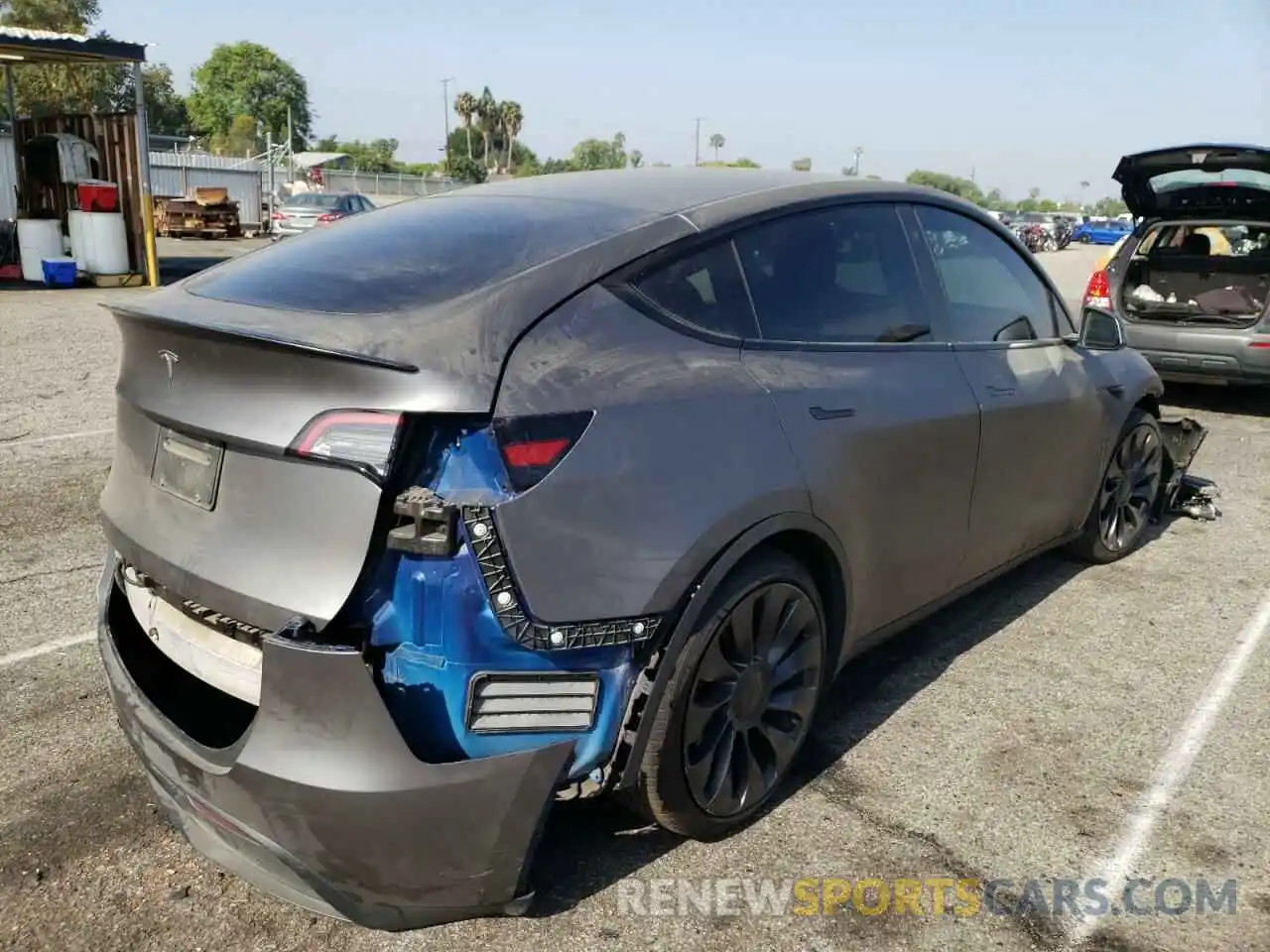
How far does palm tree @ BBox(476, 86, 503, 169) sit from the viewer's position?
10294 cm

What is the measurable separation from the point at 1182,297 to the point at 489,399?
875 centimetres

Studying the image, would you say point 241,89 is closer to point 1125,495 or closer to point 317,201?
point 317,201

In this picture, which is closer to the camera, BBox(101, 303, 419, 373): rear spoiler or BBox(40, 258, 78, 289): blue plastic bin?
BBox(101, 303, 419, 373): rear spoiler

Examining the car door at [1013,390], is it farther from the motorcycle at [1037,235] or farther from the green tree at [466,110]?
the green tree at [466,110]

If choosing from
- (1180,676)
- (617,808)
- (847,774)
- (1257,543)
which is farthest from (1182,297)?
(617,808)

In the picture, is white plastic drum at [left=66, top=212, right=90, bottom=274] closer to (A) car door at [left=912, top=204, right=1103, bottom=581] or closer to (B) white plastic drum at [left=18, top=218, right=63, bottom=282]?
(B) white plastic drum at [left=18, top=218, right=63, bottom=282]

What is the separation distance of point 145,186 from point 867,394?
16310mm

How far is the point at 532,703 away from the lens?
216 cm

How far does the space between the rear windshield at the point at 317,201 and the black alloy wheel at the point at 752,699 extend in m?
24.3

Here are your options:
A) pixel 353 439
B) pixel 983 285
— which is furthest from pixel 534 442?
pixel 983 285

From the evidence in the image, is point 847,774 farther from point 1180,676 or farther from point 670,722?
point 1180,676

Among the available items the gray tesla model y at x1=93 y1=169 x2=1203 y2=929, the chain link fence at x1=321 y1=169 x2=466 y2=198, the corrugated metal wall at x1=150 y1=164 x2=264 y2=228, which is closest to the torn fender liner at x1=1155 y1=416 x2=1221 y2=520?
the gray tesla model y at x1=93 y1=169 x2=1203 y2=929

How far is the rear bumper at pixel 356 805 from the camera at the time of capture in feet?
6.59

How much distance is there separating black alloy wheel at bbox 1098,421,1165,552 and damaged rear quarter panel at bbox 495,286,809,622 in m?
2.74
